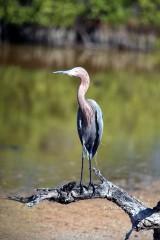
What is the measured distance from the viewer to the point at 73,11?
154 feet

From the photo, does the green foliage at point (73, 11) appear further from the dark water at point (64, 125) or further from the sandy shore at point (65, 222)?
the sandy shore at point (65, 222)

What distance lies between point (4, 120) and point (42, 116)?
150 centimetres

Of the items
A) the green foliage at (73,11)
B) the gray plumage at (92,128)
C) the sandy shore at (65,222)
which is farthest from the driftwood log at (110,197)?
the green foliage at (73,11)

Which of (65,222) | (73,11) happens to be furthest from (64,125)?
(73,11)

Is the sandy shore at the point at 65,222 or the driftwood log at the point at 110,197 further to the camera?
the sandy shore at the point at 65,222

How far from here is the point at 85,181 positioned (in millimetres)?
13109

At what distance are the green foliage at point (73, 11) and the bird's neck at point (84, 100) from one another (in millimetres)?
37240

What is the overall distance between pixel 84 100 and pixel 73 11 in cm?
3975

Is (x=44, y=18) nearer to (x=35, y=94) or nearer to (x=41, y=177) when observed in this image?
(x=35, y=94)

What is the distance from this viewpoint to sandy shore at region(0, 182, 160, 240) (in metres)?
9.99

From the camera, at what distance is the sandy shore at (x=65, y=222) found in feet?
32.8

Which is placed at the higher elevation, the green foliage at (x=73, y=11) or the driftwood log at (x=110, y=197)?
the driftwood log at (x=110, y=197)

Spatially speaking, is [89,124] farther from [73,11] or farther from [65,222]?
[73,11]

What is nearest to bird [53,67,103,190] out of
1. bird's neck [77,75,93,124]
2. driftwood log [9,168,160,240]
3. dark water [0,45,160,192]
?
bird's neck [77,75,93,124]
